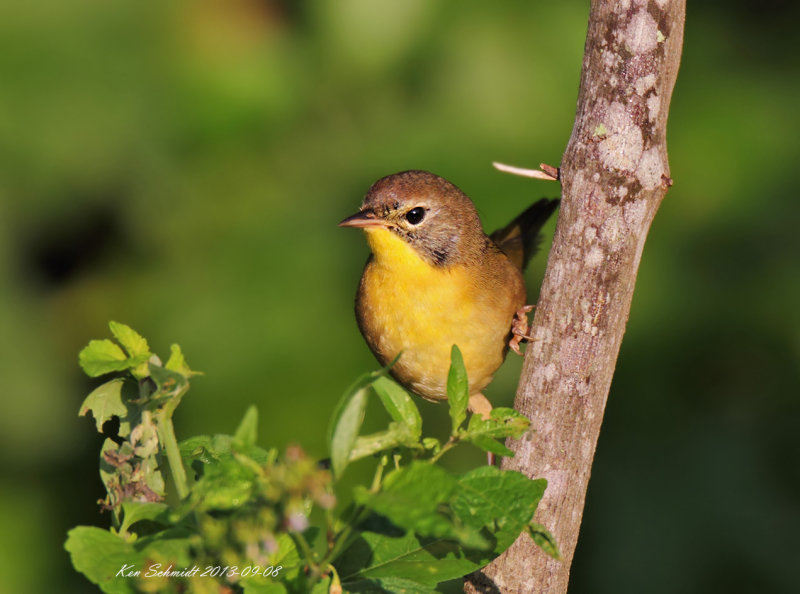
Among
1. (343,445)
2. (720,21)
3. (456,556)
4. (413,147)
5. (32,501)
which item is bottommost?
(32,501)

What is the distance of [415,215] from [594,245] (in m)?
1.20

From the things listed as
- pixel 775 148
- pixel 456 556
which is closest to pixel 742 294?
pixel 775 148

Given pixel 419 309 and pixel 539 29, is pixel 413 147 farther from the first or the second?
pixel 419 309

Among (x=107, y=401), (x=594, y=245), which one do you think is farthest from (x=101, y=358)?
(x=594, y=245)

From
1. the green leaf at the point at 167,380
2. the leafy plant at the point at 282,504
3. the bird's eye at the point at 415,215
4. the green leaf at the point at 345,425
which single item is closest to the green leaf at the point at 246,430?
the leafy plant at the point at 282,504

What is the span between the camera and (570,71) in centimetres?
447

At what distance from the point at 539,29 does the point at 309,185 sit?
4.32 ft

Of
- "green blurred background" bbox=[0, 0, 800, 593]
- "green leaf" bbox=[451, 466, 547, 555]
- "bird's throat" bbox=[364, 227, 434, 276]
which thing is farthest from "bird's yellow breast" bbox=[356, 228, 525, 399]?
"green leaf" bbox=[451, 466, 547, 555]

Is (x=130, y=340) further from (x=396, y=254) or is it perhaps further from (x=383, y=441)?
(x=396, y=254)

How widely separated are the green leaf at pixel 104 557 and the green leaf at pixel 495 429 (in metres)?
0.57

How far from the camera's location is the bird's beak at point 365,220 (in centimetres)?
338

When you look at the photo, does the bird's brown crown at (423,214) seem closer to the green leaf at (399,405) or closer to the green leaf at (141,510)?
the green leaf at (399,405)

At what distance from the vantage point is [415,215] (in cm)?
348

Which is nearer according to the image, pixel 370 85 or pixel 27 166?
A: pixel 27 166
